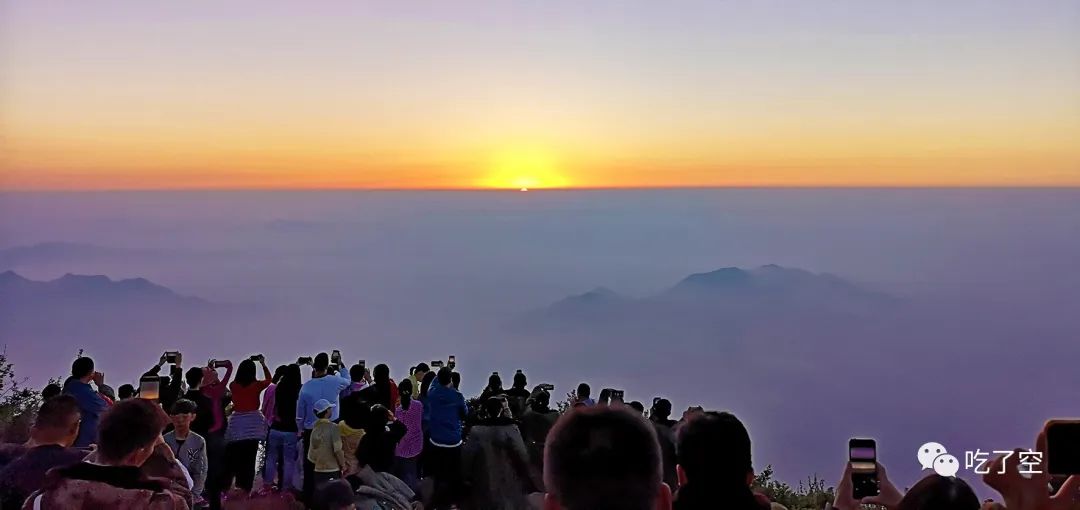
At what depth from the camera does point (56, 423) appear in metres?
3.94

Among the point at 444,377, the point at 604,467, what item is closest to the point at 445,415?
the point at 444,377

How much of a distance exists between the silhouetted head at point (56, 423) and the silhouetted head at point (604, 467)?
296 cm

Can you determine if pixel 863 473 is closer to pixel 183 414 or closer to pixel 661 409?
pixel 661 409

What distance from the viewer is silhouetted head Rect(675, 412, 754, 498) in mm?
2691

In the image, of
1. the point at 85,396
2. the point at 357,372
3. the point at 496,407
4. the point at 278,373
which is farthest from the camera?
the point at 357,372

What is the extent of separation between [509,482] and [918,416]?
72.7 m

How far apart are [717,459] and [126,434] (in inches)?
77.9

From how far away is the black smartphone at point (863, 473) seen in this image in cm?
278

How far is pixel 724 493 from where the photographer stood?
105 inches

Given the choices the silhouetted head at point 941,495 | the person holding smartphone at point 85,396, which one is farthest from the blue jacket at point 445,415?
the silhouetted head at point 941,495

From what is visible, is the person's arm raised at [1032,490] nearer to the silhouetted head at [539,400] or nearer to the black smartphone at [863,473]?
the black smartphone at [863,473]

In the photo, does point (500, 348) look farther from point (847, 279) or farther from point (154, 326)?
point (154, 326)

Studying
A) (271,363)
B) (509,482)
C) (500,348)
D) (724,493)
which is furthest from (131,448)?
(500,348)

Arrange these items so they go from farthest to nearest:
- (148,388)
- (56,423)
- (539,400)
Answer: (539,400)
(148,388)
(56,423)
